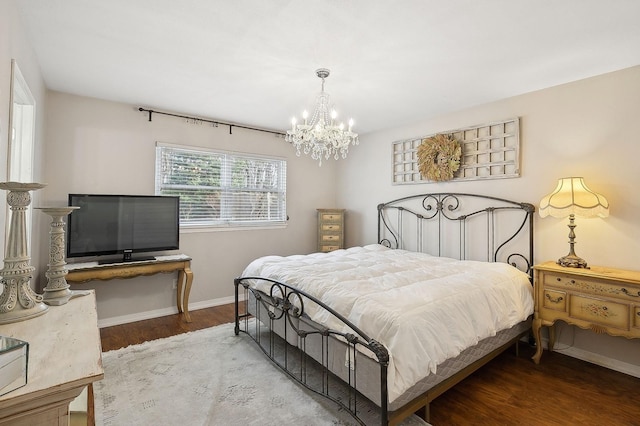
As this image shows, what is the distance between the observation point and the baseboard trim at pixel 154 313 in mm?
3588

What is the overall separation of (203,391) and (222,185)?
2807 millimetres

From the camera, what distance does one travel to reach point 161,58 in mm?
2605

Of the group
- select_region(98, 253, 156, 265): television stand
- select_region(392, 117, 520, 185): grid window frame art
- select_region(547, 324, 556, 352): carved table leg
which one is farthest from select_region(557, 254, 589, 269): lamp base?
select_region(98, 253, 156, 265): television stand

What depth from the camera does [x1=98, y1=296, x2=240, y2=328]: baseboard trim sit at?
3.59 metres

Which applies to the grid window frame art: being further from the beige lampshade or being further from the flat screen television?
the flat screen television

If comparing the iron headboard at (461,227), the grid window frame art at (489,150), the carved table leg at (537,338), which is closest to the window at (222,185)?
the iron headboard at (461,227)

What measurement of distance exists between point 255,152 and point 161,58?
218 centimetres

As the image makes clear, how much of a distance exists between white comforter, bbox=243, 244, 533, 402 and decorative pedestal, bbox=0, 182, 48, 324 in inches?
61.3

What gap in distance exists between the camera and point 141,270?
3404 millimetres

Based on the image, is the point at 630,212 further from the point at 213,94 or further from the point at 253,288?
the point at 213,94

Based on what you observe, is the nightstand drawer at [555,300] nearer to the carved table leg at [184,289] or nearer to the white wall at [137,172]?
the white wall at [137,172]

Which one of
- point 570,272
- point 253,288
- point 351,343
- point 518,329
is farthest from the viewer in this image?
point 253,288

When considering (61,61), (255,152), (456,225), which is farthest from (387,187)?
(61,61)

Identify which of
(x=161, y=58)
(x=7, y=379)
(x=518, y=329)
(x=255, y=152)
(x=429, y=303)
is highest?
(x=161, y=58)
